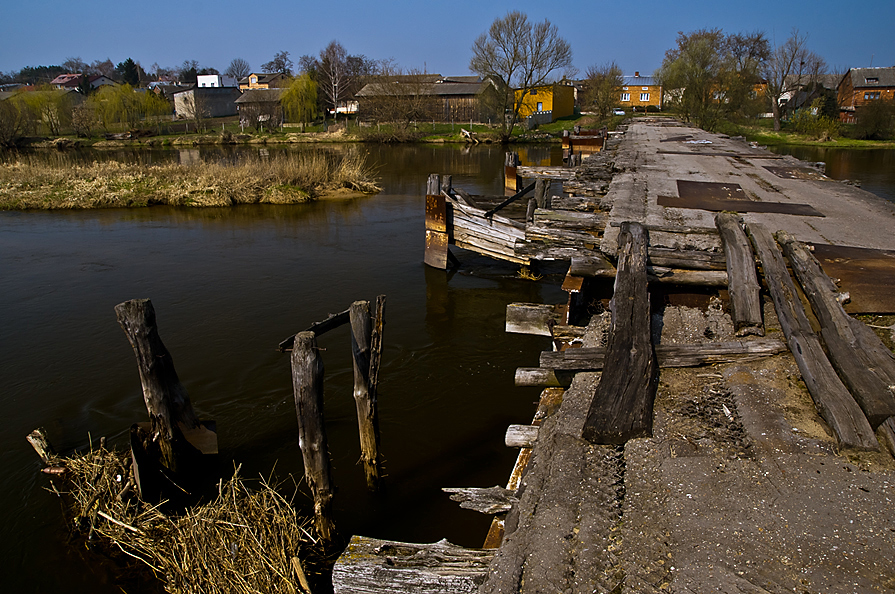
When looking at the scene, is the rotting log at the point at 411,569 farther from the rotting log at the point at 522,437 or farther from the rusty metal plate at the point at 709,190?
the rusty metal plate at the point at 709,190

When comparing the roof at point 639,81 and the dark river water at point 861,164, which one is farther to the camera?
the roof at point 639,81

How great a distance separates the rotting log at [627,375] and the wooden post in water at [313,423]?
1.88 m

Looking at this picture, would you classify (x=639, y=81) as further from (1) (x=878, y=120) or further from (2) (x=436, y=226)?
(2) (x=436, y=226)

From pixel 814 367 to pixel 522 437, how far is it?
6.21 ft

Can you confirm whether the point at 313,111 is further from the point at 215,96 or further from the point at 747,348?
the point at 747,348

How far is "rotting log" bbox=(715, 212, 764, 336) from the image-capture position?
4449 millimetres

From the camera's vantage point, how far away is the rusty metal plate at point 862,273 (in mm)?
4688

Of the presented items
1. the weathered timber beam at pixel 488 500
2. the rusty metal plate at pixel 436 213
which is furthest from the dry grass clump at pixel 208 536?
the rusty metal plate at pixel 436 213

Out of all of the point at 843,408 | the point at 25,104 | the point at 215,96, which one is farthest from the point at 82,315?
the point at 215,96

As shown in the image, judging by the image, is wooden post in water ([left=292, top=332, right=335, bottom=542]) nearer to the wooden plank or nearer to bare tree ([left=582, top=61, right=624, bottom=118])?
the wooden plank

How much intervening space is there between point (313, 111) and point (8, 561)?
5771cm

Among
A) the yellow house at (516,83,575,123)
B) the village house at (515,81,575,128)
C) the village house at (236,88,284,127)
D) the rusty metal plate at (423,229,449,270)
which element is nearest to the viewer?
the rusty metal plate at (423,229,449,270)

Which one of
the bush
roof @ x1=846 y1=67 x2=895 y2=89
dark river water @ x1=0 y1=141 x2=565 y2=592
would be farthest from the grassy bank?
roof @ x1=846 y1=67 x2=895 y2=89

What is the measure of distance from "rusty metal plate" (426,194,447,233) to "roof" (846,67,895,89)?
6663 cm
